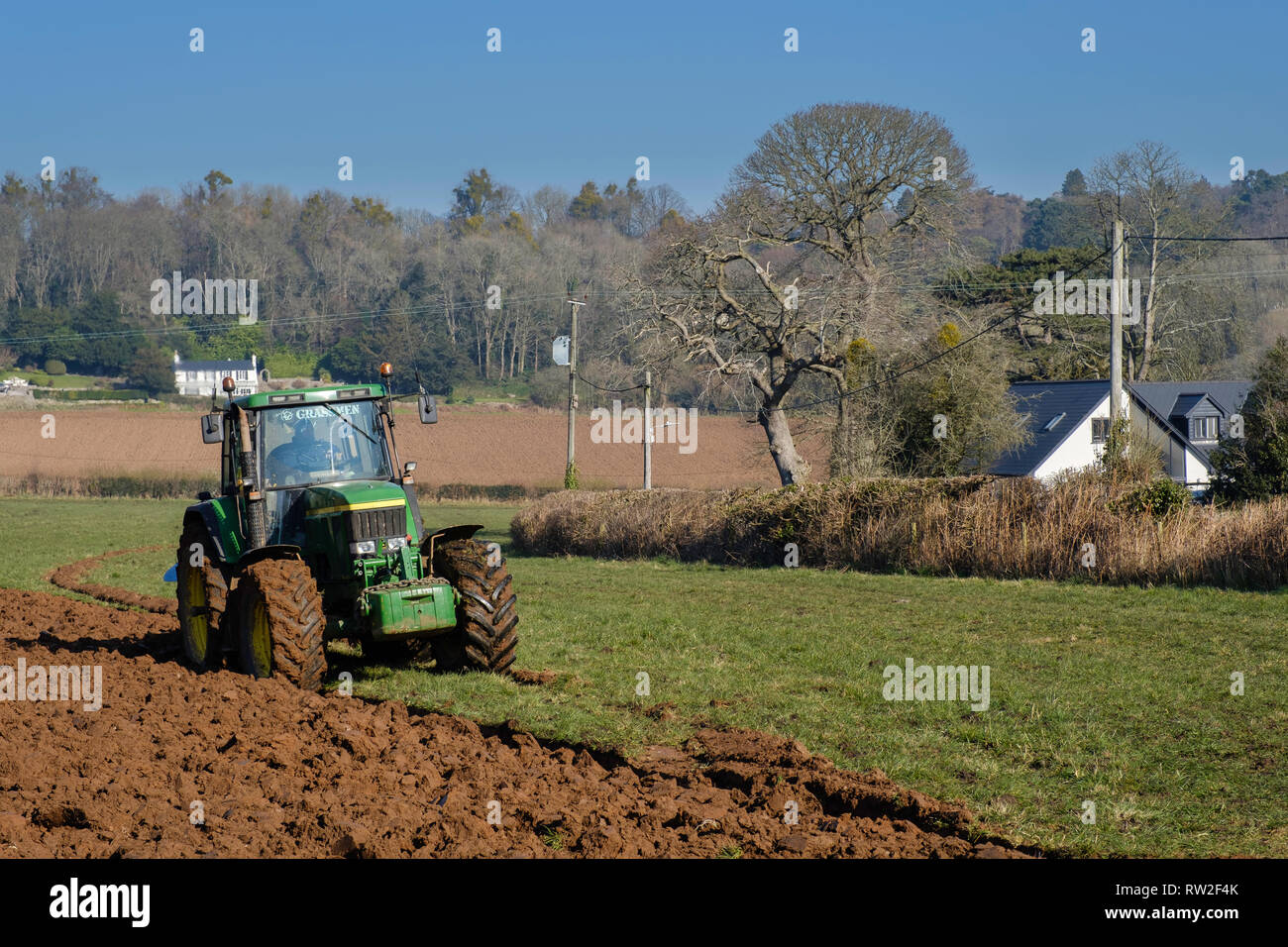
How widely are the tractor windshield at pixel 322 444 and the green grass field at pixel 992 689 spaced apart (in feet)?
6.46

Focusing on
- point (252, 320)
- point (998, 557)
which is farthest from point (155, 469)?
point (998, 557)

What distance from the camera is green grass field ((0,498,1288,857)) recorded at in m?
6.96

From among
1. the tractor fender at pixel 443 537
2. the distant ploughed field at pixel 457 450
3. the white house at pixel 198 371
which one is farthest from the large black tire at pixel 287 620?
the white house at pixel 198 371

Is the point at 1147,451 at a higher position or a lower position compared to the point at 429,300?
lower

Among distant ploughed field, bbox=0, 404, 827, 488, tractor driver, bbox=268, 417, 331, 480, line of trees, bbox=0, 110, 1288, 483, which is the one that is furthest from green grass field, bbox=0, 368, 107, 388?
tractor driver, bbox=268, 417, 331, 480

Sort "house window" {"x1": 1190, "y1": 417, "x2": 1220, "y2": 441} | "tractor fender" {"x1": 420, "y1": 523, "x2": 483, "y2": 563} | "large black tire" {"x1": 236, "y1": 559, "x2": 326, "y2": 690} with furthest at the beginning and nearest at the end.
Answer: "house window" {"x1": 1190, "y1": 417, "x2": 1220, "y2": 441} → "tractor fender" {"x1": 420, "y1": 523, "x2": 483, "y2": 563} → "large black tire" {"x1": 236, "y1": 559, "x2": 326, "y2": 690}

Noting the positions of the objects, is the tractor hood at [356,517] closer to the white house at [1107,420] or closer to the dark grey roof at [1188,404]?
the white house at [1107,420]

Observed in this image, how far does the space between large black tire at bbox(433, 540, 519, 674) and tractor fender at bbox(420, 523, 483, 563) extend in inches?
4.0

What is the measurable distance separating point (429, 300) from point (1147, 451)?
63194 millimetres

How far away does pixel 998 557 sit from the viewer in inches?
755

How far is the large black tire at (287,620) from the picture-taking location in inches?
388

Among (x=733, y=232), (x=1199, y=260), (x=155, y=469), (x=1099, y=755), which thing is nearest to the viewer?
(x=1099, y=755)

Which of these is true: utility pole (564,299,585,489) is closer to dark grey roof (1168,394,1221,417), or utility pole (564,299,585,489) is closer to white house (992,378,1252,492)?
white house (992,378,1252,492)
